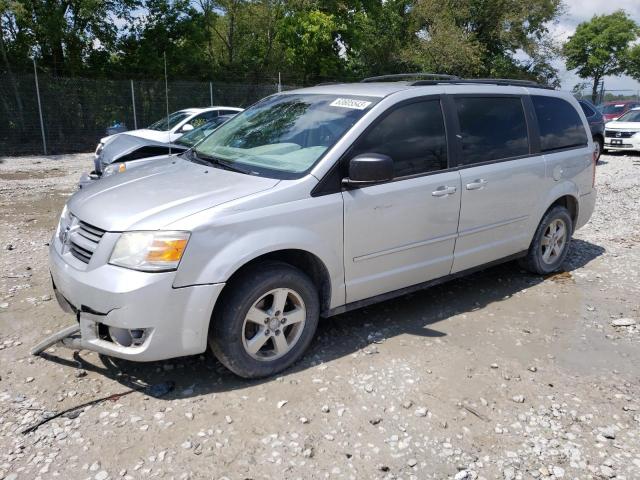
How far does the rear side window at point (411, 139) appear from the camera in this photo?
3.94 m

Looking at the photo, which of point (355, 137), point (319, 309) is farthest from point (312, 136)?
point (319, 309)

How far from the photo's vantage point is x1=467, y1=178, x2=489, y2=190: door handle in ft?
14.6

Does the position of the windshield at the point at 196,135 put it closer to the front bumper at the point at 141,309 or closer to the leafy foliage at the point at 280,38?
the front bumper at the point at 141,309

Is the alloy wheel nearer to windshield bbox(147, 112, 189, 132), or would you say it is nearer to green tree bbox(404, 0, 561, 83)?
windshield bbox(147, 112, 189, 132)

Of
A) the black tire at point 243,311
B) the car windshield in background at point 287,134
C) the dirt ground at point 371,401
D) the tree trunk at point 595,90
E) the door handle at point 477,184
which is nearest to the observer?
the dirt ground at point 371,401

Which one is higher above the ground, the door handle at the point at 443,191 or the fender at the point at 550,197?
the door handle at the point at 443,191

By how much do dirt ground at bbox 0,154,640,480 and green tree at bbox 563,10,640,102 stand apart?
4636 centimetres

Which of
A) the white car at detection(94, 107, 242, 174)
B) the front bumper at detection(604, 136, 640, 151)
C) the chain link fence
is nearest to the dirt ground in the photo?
the white car at detection(94, 107, 242, 174)

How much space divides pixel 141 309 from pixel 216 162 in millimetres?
1438

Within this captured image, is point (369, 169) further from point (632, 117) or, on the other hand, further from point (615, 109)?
point (615, 109)

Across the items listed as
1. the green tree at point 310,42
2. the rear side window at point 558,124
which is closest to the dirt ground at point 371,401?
the rear side window at point 558,124

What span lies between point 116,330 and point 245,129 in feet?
6.68

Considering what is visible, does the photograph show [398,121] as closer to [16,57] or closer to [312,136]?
[312,136]

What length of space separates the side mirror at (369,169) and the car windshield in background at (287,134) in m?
0.27
